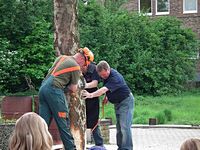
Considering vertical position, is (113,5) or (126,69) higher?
(113,5)

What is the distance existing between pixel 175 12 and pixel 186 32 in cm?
610

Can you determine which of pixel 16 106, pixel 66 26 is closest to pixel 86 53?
pixel 66 26

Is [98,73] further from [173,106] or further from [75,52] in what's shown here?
[173,106]

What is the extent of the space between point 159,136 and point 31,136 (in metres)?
11.7

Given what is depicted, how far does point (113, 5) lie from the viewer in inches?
1296

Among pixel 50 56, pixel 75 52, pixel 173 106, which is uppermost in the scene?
pixel 75 52

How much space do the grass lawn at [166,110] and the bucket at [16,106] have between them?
8.55m

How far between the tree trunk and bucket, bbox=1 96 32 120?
1.84 metres

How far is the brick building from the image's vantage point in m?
38.3

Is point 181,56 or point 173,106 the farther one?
point 181,56

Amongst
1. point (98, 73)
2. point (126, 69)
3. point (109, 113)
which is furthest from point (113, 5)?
point (98, 73)

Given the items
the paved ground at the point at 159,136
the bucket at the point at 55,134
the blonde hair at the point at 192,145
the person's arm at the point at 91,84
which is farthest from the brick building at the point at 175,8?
the blonde hair at the point at 192,145

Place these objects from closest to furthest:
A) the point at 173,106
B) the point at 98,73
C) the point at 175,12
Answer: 1. the point at 98,73
2. the point at 173,106
3. the point at 175,12

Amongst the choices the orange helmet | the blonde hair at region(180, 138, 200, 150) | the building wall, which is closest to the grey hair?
the orange helmet
